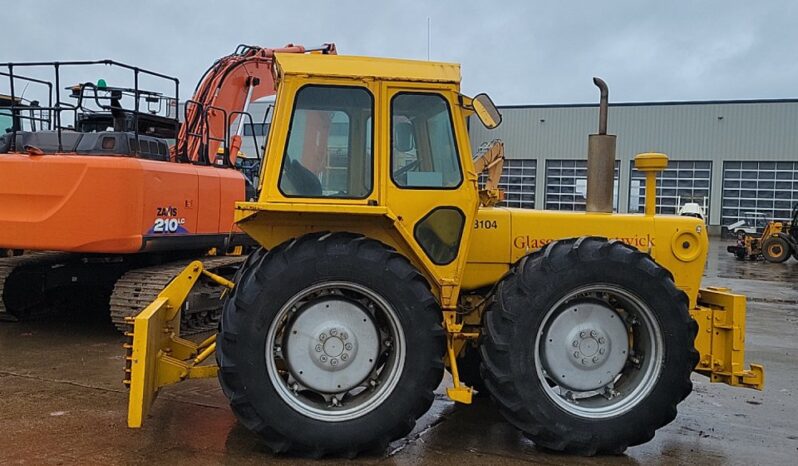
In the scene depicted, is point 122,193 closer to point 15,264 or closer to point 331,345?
point 15,264

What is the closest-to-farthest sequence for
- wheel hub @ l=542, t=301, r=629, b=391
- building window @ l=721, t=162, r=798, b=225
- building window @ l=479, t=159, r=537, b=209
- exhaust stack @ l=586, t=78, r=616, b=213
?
wheel hub @ l=542, t=301, r=629, b=391 → exhaust stack @ l=586, t=78, r=616, b=213 → building window @ l=721, t=162, r=798, b=225 → building window @ l=479, t=159, r=537, b=209

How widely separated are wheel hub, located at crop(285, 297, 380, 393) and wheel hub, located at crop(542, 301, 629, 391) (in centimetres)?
113

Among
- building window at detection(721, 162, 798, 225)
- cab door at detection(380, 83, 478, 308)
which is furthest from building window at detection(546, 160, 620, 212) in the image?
cab door at detection(380, 83, 478, 308)

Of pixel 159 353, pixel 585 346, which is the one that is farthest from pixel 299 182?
pixel 585 346

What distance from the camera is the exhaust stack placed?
193 inches

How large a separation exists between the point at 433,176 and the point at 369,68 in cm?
77

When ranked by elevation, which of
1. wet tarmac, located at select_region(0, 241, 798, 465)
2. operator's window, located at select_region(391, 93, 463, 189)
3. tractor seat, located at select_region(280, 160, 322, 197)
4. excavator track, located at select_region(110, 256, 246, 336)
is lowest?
wet tarmac, located at select_region(0, 241, 798, 465)

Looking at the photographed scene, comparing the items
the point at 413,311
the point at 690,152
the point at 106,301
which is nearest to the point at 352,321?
the point at 413,311

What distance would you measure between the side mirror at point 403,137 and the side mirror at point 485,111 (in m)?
0.44

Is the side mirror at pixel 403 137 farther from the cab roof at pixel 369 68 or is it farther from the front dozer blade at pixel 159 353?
the front dozer blade at pixel 159 353

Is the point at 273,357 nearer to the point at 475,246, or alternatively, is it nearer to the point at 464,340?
the point at 464,340

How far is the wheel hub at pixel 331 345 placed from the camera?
425 cm

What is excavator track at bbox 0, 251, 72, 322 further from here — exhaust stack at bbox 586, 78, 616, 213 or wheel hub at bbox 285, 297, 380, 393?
exhaust stack at bbox 586, 78, 616, 213

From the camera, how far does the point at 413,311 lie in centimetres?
413
